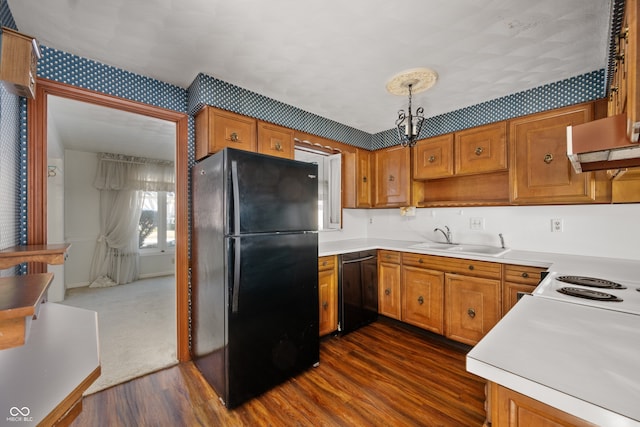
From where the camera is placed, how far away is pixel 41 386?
0.69 m

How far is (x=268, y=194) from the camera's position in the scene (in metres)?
1.90

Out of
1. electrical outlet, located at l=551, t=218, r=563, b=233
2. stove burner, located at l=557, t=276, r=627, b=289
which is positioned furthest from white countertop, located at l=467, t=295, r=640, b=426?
electrical outlet, located at l=551, t=218, r=563, b=233

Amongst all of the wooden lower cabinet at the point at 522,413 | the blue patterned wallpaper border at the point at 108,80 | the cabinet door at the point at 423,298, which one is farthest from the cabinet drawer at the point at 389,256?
the blue patterned wallpaper border at the point at 108,80

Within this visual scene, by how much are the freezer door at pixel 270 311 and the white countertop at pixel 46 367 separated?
0.82m

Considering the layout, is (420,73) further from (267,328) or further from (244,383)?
(244,383)

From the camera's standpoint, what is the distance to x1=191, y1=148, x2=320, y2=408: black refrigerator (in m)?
1.74

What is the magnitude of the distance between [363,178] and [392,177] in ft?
1.20

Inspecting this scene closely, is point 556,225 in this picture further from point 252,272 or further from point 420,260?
point 252,272


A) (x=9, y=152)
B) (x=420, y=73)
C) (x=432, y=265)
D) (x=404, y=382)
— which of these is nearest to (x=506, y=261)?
(x=432, y=265)

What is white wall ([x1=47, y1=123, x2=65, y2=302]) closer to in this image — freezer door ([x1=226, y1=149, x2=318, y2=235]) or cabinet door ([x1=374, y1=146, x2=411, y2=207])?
freezer door ([x1=226, y1=149, x2=318, y2=235])

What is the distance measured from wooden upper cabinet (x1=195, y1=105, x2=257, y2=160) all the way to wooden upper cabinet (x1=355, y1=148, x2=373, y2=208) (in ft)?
4.88

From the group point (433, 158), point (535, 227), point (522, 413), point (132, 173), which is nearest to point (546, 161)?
point (535, 227)

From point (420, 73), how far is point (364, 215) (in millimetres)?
2170

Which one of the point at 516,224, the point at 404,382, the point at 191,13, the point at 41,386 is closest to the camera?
the point at 41,386
